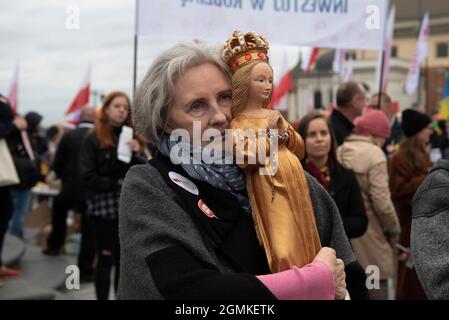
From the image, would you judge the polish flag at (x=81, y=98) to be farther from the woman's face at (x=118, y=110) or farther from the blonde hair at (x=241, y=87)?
the blonde hair at (x=241, y=87)

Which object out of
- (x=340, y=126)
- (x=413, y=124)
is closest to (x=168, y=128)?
(x=340, y=126)

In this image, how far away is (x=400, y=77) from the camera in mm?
60219

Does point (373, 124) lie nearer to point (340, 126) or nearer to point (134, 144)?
point (340, 126)

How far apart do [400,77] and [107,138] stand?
191ft

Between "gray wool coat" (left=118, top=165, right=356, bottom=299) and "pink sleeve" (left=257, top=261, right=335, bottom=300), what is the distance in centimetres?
15

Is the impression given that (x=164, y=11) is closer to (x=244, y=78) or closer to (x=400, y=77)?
(x=244, y=78)

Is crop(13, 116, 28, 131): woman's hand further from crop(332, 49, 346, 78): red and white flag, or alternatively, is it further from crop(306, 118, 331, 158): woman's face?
crop(332, 49, 346, 78): red and white flag

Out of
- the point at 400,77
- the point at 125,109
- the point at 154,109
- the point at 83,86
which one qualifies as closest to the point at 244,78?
the point at 154,109

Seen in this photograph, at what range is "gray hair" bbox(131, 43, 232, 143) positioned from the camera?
176cm

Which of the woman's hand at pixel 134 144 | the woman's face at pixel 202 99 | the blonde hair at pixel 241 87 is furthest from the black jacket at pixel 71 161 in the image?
the blonde hair at pixel 241 87

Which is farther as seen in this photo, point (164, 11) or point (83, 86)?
point (83, 86)

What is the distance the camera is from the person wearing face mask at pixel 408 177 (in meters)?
5.52

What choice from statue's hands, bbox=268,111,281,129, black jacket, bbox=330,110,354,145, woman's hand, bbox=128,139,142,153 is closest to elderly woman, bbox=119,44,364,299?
statue's hands, bbox=268,111,281,129
